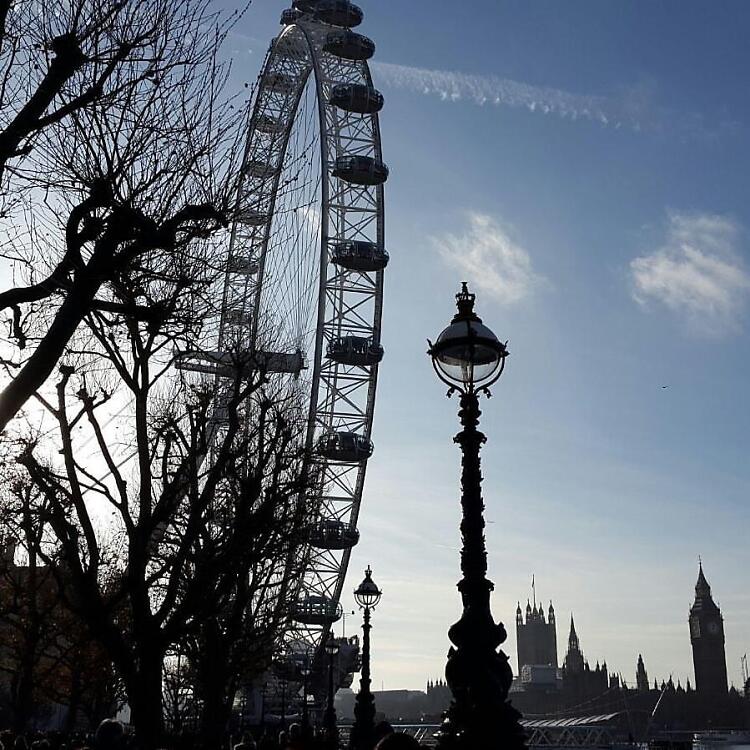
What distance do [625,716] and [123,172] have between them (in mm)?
160331

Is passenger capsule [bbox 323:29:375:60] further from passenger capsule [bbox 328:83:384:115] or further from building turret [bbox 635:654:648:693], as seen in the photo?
building turret [bbox 635:654:648:693]

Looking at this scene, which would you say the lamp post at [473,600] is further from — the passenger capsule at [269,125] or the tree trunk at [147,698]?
the passenger capsule at [269,125]

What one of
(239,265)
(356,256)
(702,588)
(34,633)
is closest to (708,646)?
(702,588)

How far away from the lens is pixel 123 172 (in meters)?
9.88

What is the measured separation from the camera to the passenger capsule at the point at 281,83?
45.1 meters

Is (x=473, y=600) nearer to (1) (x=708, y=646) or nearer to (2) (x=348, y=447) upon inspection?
(2) (x=348, y=447)

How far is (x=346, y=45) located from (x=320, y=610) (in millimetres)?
24825

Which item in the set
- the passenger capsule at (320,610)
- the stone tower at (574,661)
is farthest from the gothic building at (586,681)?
the passenger capsule at (320,610)

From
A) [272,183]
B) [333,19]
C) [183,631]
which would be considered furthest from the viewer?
[333,19]

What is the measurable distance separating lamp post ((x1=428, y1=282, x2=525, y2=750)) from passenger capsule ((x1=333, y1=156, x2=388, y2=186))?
34241 mm

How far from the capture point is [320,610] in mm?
45438

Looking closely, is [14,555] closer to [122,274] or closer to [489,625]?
[122,274]

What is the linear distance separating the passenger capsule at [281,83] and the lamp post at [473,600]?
125ft

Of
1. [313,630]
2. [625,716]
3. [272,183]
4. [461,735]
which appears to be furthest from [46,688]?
[625,716]
